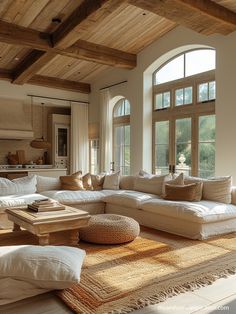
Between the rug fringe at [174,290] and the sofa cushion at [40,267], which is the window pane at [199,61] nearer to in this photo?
the rug fringe at [174,290]

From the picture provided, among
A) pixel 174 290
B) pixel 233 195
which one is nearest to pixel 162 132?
pixel 233 195

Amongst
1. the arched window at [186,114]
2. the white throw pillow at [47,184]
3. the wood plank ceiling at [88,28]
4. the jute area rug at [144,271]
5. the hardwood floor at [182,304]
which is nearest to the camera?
the hardwood floor at [182,304]

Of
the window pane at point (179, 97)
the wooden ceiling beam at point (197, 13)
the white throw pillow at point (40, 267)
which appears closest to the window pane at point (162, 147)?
the window pane at point (179, 97)

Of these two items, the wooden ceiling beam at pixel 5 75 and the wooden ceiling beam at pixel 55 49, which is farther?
the wooden ceiling beam at pixel 5 75

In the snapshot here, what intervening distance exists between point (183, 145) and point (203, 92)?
1.16 metres

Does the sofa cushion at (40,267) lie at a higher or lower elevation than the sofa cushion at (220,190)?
lower

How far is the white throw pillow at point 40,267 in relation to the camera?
2230 mm

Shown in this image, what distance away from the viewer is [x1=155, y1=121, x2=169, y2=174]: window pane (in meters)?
6.92

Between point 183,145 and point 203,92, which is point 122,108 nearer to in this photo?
point 183,145

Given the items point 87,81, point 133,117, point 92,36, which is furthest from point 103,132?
point 92,36

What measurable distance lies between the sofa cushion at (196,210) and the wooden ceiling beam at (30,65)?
3742 mm

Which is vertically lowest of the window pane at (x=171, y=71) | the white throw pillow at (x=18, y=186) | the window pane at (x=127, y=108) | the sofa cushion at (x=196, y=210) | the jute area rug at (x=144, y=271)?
the jute area rug at (x=144, y=271)

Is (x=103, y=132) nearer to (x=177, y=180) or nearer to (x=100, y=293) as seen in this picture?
(x=177, y=180)

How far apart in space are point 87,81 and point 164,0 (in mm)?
4918
